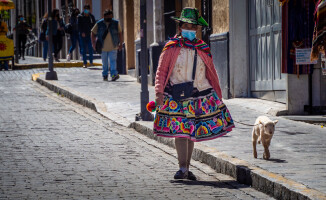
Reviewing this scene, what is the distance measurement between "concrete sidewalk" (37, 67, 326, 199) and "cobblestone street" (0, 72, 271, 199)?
0.13 meters

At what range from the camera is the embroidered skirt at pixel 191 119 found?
7.89 m

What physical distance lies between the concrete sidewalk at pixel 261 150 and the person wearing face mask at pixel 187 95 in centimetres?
45

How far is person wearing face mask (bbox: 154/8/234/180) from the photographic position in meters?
7.91

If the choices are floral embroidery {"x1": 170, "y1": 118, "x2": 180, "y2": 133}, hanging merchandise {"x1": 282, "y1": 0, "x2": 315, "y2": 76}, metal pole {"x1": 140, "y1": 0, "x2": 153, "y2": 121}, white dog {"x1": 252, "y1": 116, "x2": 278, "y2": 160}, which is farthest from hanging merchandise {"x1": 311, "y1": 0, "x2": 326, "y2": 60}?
metal pole {"x1": 140, "y1": 0, "x2": 153, "y2": 121}

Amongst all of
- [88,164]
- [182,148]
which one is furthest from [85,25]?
[182,148]

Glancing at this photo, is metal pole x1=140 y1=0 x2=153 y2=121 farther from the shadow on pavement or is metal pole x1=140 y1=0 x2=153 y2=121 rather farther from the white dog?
the shadow on pavement

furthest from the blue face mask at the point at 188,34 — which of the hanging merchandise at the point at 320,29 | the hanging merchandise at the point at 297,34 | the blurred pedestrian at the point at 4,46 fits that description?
the blurred pedestrian at the point at 4,46

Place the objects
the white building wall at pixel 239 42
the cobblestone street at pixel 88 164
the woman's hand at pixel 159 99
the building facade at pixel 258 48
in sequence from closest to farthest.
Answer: the cobblestone street at pixel 88 164 < the woman's hand at pixel 159 99 < the building facade at pixel 258 48 < the white building wall at pixel 239 42

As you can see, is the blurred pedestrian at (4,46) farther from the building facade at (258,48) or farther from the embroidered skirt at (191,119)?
the embroidered skirt at (191,119)

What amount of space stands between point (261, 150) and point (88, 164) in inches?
73.0

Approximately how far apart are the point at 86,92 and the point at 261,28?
15.2 feet

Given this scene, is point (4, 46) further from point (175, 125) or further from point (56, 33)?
point (175, 125)

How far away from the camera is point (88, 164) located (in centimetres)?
877

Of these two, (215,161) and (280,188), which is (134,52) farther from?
(280,188)
